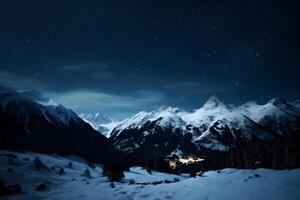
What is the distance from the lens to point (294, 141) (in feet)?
248

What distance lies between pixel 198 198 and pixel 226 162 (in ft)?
315

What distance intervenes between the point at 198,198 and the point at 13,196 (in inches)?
838

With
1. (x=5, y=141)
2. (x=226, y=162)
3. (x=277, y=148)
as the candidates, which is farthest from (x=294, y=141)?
(x=5, y=141)

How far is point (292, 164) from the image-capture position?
65.6 metres

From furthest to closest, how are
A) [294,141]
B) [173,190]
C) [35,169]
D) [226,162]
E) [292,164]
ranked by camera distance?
[226,162]
[294,141]
[292,164]
[35,169]
[173,190]

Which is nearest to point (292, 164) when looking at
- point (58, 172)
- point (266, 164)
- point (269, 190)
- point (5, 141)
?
point (266, 164)

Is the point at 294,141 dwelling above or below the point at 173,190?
above

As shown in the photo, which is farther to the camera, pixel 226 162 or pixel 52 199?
pixel 226 162

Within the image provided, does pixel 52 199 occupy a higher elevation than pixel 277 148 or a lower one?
lower

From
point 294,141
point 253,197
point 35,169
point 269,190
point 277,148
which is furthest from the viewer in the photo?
point 277,148

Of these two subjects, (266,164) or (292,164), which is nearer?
(292,164)

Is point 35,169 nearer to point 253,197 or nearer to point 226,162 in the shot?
point 253,197

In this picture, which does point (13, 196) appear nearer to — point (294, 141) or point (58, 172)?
point (58, 172)

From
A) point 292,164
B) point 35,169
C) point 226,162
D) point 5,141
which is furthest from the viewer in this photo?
point 226,162
